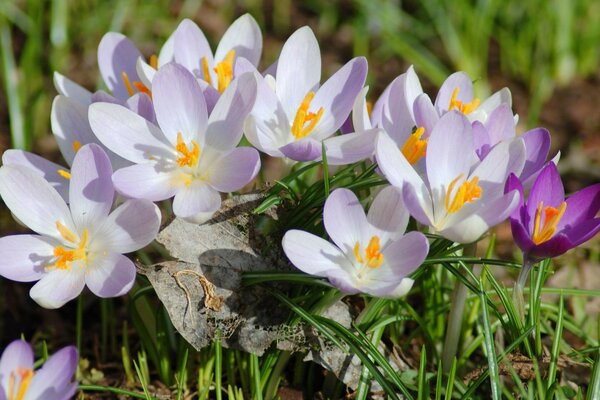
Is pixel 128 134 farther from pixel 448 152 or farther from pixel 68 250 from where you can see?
pixel 448 152

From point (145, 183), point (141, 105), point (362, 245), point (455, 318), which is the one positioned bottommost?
point (455, 318)

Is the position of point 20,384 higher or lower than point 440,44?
higher

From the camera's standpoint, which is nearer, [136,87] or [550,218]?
[550,218]

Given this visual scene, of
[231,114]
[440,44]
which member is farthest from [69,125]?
[440,44]

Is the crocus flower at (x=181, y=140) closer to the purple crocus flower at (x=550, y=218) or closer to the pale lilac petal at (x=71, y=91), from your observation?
the pale lilac petal at (x=71, y=91)

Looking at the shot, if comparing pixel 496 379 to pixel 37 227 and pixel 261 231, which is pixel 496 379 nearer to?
pixel 261 231

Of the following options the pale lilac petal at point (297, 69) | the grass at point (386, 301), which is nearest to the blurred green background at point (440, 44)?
the grass at point (386, 301)
